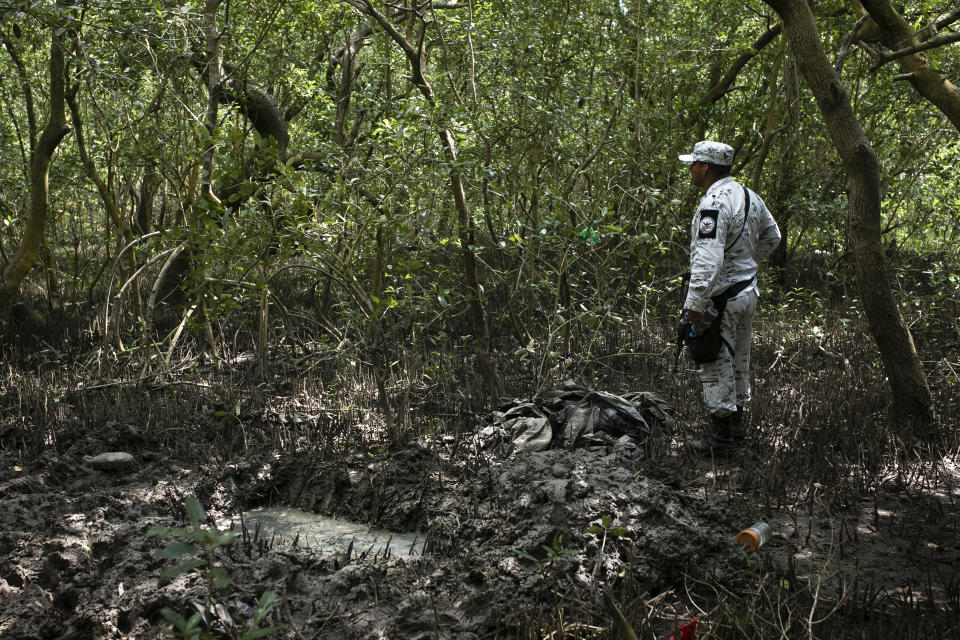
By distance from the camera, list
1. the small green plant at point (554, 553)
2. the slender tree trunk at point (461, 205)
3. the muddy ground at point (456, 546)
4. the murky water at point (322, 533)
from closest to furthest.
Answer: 1. the small green plant at point (554, 553)
2. the muddy ground at point (456, 546)
3. the murky water at point (322, 533)
4. the slender tree trunk at point (461, 205)

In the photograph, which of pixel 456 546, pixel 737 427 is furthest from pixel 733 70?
pixel 456 546

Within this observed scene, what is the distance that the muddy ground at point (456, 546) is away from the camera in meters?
2.56

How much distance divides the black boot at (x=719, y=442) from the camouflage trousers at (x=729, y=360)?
0.05 meters

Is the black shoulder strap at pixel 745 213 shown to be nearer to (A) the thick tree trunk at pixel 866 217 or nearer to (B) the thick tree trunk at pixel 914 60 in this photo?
(A) the thick tree trunk at pixel 866 217

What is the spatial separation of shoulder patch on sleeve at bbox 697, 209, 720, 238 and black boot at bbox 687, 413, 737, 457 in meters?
0.99

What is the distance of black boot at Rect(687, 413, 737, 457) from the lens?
4117 mm

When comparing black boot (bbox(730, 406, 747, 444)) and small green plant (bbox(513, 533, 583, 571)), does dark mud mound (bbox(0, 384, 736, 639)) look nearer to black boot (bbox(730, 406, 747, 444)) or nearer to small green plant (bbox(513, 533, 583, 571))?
small green plant (bbox(513, 533, 583, 571))

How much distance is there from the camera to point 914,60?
4312 mm

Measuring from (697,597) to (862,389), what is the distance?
2948 mm

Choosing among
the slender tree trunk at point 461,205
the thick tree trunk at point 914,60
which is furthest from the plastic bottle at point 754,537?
the thick tree trunk at point 914,60

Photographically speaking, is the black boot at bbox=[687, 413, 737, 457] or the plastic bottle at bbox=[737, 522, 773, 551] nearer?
the plastic bottle at bbox=[737, 522, 773, 551]

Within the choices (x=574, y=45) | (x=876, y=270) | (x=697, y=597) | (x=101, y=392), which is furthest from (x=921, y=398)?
(x=101, y=392)

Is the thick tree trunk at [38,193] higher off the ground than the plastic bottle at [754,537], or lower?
higher

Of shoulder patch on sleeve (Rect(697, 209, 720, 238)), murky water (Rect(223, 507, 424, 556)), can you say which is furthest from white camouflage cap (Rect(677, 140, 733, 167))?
murky water (Rect(223, 507, 424, 556))
